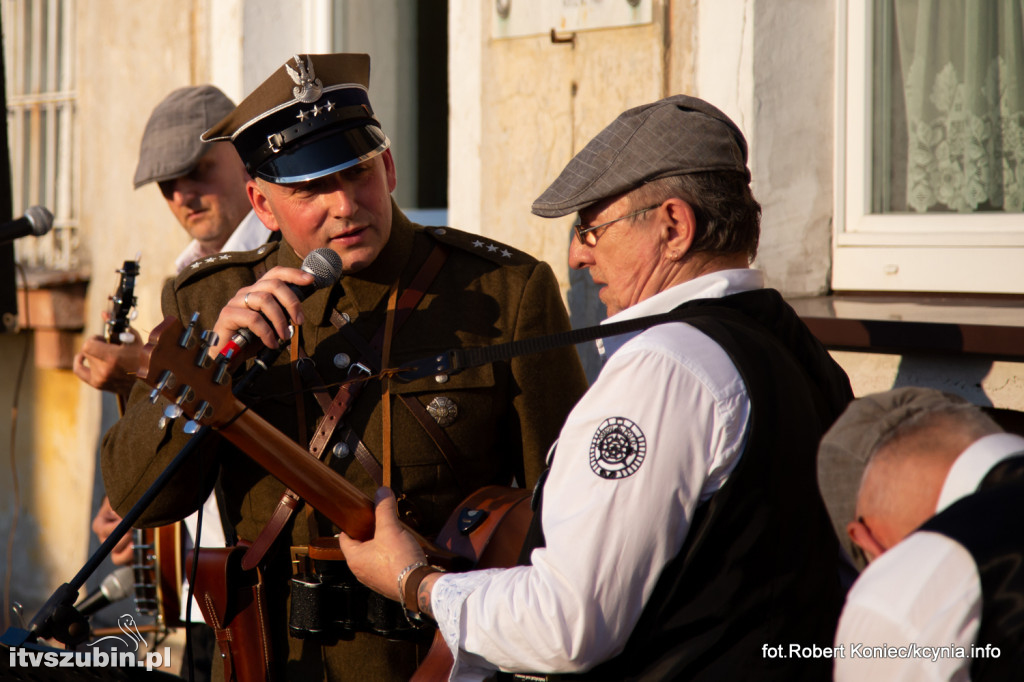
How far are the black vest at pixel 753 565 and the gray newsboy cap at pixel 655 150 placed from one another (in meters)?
0.31

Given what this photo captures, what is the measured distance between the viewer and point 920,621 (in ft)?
3.92

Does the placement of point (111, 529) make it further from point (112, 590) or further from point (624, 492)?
point (624, 492)

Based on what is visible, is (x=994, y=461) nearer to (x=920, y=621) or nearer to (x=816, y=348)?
(x=920, y=621)

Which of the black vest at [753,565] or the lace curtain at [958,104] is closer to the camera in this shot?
the black vest at [753,565]

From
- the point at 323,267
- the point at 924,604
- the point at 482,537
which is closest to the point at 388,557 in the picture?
the point at 482,537

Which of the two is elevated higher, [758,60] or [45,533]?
[758,60]

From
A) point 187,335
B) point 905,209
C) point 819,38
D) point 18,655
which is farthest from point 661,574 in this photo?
point 819,38

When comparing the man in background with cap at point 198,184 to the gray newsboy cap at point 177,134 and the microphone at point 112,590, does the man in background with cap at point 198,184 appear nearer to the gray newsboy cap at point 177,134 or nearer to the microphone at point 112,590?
the gray newsboy cap at point 177,134

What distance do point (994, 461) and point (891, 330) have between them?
1.53 metres

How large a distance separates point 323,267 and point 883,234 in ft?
6.10

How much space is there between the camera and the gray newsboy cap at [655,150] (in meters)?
1.88

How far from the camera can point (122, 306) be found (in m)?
3.22

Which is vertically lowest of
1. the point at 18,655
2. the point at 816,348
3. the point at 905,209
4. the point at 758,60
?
the point at 18,655

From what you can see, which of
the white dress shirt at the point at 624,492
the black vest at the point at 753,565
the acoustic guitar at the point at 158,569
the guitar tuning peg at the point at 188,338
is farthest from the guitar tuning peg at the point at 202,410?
the acoustic guitar at the point at 158,569
